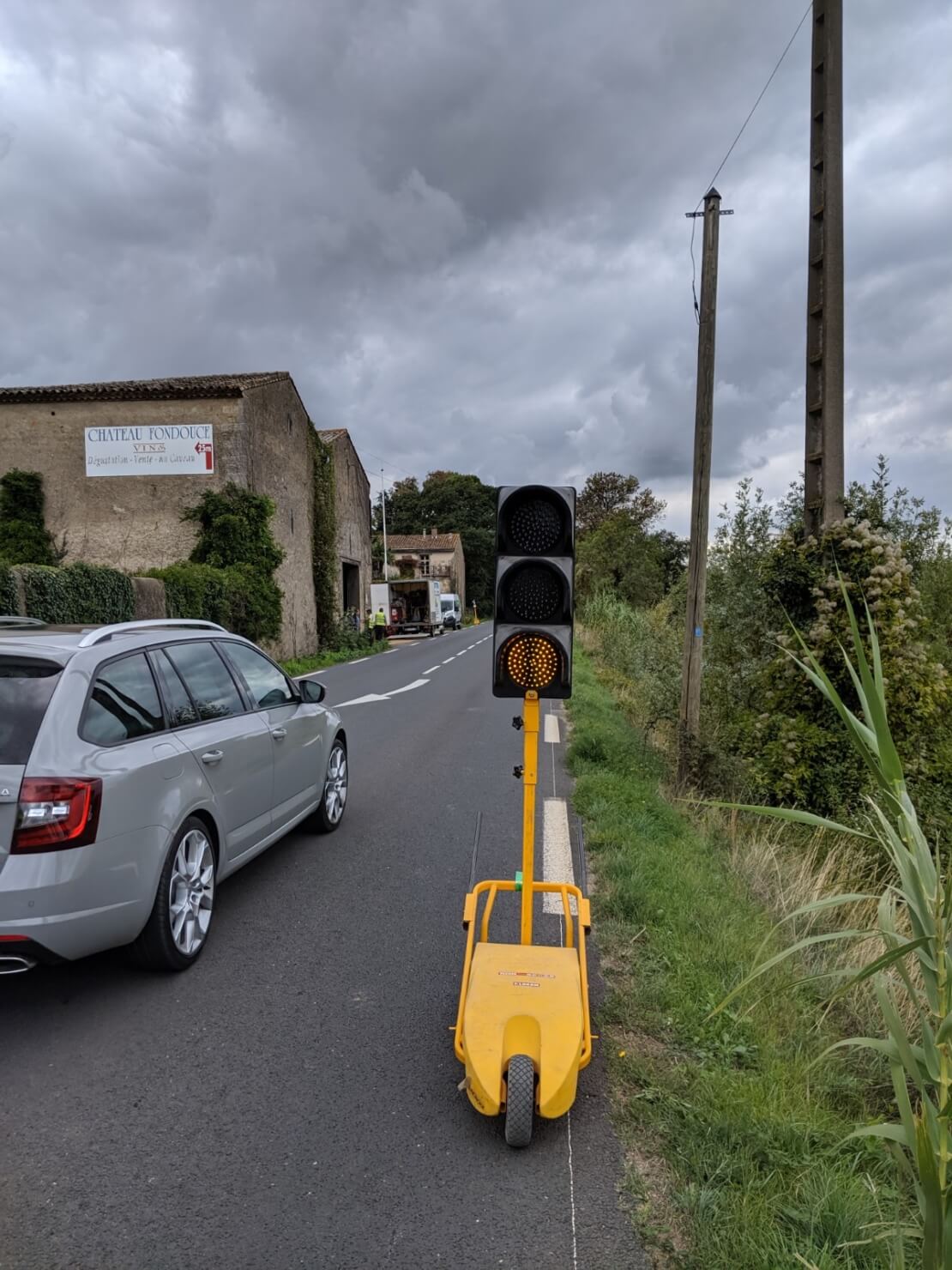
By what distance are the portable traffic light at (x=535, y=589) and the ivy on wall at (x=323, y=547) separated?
84.3 feet

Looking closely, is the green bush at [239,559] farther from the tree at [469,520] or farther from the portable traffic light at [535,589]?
the tree at [469,520]

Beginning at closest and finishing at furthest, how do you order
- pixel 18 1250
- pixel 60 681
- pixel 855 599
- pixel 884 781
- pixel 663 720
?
pixel 884 781 → pixel 18 1250 → pixel 60 681 → pixel 855 599 → pixel 663 720

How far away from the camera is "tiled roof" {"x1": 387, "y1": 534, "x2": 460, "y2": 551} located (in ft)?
241

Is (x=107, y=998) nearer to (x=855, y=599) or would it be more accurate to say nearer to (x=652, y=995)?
(x=652, y=995)

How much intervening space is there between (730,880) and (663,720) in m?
6.12

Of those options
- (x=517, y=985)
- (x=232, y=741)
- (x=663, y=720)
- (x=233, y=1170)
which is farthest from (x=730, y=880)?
(x=663, y=720)

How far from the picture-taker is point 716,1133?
2.59 metres

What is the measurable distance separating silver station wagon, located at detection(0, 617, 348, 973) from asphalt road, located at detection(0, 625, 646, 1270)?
0.39 m

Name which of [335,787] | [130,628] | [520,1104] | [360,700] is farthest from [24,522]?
[520,1104]

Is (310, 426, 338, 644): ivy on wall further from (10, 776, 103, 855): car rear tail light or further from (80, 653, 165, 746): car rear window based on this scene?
(10, 776, 103, 855): car rear tail light

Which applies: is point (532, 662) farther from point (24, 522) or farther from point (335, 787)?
point (24, 522)

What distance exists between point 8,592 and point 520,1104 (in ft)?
43.5

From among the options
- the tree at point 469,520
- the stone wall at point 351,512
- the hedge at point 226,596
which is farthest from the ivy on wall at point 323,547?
the tree at point 469,520

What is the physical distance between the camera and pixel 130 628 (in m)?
4.33
